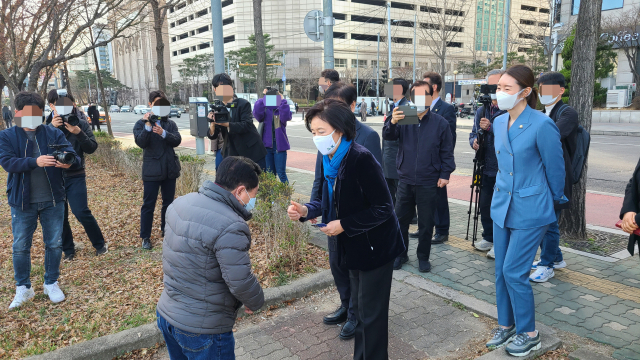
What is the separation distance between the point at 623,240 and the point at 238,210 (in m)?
5.34

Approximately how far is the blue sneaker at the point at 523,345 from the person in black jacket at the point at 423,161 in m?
1.61

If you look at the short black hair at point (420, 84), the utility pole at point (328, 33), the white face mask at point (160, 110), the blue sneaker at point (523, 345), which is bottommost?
the blue sneaker at point (523, 345)

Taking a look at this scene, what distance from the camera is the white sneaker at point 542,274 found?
4387mm

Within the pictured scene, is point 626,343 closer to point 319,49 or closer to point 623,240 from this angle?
point 623,240

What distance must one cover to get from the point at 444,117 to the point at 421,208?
1.30m

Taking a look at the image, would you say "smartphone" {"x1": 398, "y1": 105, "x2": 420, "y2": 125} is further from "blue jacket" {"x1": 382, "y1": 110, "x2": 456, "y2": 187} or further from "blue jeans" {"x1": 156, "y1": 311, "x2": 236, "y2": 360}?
"blue jeans" {"x1": 156, "y1": 311, "x2": 236, "y2": 360}

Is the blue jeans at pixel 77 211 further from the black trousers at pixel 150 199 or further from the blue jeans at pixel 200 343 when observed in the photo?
the blue jeans at pixel 200 343

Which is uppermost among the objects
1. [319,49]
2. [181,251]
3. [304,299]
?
[319,49]

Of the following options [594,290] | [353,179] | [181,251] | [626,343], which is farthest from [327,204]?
[594,290]

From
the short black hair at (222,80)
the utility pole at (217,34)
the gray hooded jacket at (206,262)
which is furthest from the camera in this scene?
the utility pole at (217,34)

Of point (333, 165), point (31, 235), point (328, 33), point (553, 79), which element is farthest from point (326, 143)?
point (328, 33)

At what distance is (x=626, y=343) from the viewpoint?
3.28 meters

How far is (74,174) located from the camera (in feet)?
17.1

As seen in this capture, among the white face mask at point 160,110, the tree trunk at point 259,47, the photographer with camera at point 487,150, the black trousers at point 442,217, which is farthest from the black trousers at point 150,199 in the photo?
the tree trunk at point 259,47
